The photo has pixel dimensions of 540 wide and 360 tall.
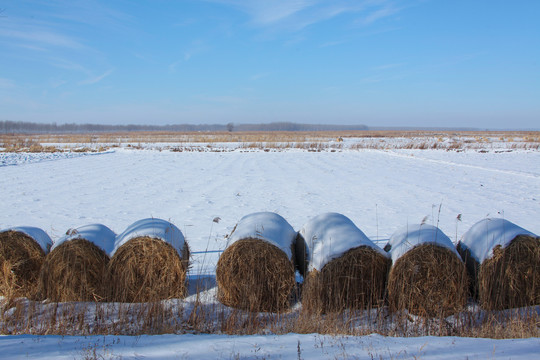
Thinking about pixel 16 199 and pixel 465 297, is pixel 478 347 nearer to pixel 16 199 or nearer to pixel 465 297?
pixel 465 297

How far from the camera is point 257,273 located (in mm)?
4910

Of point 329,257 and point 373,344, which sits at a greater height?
point 329,257

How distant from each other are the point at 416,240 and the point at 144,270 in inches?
134

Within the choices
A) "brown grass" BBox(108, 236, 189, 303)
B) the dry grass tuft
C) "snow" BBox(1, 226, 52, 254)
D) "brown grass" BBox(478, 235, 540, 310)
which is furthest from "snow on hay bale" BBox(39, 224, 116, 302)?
"brown grass" BBox(478, 235, 540, 310)

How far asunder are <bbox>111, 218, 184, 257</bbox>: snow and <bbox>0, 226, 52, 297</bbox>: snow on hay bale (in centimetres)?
110

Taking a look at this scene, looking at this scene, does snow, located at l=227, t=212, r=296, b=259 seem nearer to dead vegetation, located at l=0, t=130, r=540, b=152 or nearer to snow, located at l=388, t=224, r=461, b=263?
snow, located at l=388, t=224, r=461, b=263

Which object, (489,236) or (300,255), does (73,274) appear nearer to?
(300,255)

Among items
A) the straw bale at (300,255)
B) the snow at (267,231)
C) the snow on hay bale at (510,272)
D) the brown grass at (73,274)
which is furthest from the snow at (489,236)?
the brown grass at (73,274)

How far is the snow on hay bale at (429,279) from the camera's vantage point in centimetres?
471

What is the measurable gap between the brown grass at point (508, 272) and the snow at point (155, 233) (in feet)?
12.5

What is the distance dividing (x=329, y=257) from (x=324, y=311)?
0.66 m

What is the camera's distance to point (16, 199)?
11812mm

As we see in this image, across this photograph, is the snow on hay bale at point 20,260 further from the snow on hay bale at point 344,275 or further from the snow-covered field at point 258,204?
the snow on hay bale at point 344,275

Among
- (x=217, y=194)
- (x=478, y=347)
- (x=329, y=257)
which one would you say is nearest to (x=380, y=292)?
(x=329, y=257)
